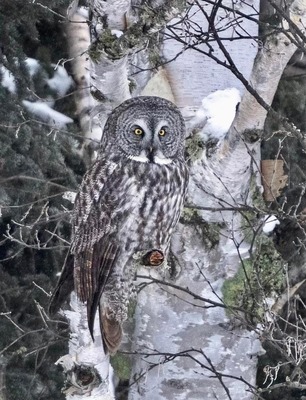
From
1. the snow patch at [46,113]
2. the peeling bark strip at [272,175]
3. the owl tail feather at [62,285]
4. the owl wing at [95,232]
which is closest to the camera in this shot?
the owl wing at [95,232]

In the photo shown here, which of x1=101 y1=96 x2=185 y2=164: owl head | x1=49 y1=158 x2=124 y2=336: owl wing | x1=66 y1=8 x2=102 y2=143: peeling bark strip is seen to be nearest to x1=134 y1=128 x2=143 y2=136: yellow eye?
x1=101 y1=96 x2=185 y2=164: owl head

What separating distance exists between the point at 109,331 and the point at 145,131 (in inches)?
28.9

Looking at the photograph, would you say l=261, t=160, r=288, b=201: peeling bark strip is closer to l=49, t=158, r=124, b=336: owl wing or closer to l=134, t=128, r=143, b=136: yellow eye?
l=134, t=128, r=143, b=136: yellow eye

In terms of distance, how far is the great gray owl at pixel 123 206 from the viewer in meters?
3.15

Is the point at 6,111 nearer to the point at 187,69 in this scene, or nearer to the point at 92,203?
the point at 187,69

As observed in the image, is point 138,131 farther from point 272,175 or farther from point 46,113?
point 46,113

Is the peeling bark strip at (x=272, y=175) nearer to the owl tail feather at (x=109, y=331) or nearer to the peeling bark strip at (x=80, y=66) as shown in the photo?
the owl tail feather at (x=109, y=331)

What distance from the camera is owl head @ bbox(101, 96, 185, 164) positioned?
3.30 m

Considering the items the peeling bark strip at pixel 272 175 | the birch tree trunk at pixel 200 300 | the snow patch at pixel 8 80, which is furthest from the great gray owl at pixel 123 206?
the snow patch at pixel 8 80

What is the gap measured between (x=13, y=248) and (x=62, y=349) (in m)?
0.65

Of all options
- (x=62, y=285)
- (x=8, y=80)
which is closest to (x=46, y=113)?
(x=8, y=80)

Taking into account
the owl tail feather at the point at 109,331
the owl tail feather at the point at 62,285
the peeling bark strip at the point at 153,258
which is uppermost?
the peeling bark strip at the point at 153,258

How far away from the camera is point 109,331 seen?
3.21 metres

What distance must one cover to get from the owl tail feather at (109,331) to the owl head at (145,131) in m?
0.55
